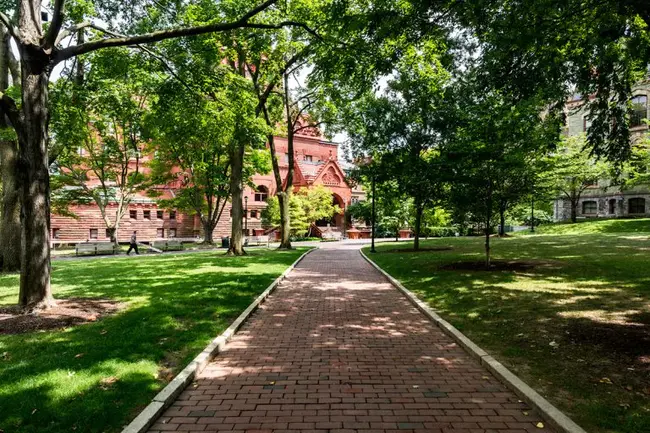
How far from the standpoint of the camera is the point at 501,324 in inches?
276

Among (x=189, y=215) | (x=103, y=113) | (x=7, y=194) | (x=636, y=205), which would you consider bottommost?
(x=189, y=215)

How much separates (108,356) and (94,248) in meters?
25.6

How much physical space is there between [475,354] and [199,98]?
9.81 meters

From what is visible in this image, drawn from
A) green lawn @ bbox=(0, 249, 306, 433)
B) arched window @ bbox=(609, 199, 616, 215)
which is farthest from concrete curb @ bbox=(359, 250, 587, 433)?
arched window @ bbox=(609, 199, 616, 215)

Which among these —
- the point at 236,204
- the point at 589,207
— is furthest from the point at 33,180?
the point at 589,207

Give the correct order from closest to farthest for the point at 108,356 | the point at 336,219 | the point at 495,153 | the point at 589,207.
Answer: the point at 108,356, the point at 495,153, the point at 589,207, the point at 336,219

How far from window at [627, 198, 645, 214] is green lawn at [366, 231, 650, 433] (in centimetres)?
3891

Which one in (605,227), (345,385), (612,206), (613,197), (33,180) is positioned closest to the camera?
(345,385)

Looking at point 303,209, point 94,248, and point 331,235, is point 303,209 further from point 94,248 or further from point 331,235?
point 94,248

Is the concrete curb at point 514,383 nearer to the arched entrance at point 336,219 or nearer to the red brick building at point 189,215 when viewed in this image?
the red brick building at point 189,215

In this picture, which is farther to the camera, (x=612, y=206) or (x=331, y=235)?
(x=331, y=235)

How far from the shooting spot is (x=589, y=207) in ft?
159

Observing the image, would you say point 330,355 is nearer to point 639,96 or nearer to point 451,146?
point 451,146

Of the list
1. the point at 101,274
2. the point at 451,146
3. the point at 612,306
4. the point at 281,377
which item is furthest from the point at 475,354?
the point at 101,274
